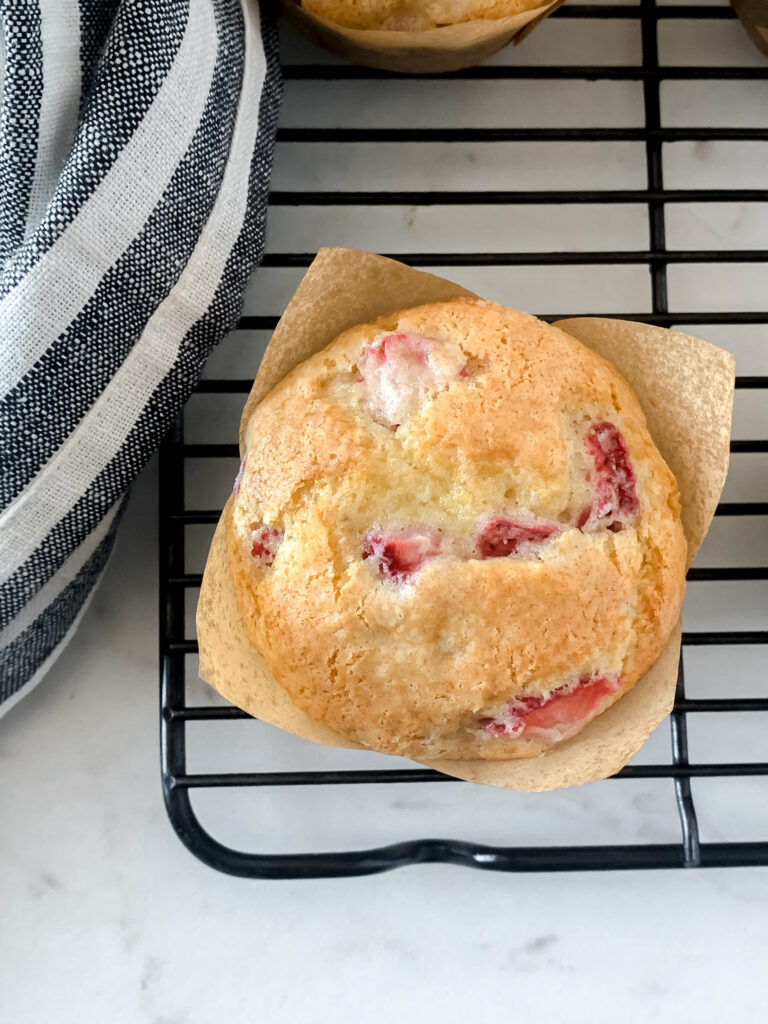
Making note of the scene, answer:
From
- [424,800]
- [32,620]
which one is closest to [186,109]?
[32,620]

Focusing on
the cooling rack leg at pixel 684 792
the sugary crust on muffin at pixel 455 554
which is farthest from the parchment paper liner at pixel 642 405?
the cooling rack leg at pixel 684 792

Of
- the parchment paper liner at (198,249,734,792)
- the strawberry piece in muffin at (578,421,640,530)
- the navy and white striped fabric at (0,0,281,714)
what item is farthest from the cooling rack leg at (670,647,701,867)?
the navy and white striped fabric at (0,0,281,714)

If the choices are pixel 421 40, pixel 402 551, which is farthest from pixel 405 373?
pixel 421 40

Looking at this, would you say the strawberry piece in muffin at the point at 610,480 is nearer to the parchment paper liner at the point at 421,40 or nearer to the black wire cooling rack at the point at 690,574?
the black wire cooling rack at the point at 690,574

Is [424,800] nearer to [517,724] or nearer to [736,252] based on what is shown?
[517,724]

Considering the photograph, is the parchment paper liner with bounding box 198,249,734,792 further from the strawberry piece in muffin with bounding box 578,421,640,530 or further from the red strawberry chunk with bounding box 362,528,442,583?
the red strawberry chunk with bounding box 362,528,442,583

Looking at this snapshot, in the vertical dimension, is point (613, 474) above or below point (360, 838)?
above

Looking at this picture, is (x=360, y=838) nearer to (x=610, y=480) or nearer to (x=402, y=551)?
(x=402, y=551)

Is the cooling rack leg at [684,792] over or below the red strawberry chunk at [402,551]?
below
